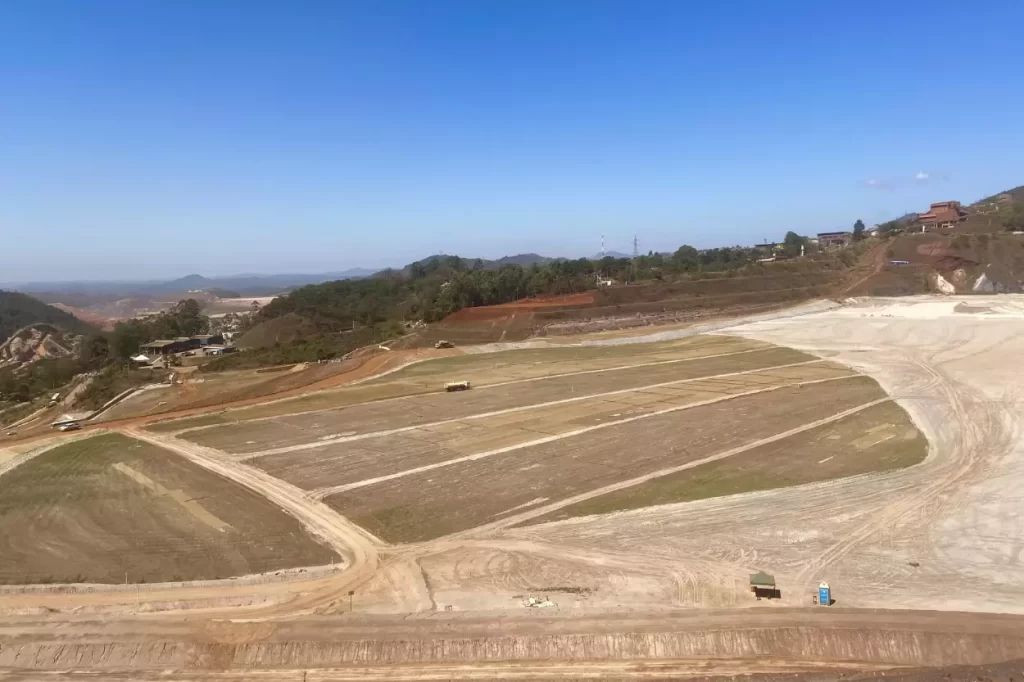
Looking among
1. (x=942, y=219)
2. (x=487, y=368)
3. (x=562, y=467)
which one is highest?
(x=942, y=219)

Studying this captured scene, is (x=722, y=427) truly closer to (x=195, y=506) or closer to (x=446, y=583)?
(x=446, y=583)

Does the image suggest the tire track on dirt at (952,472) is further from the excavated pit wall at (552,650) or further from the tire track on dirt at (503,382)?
the tire track on dirt at (503,382)

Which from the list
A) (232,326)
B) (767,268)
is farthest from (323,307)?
(767,268)

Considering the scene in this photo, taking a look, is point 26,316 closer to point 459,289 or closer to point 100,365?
point 100,365

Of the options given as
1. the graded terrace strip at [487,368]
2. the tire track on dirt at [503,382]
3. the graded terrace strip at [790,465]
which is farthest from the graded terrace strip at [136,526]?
the graded terrace strip at [790,465]

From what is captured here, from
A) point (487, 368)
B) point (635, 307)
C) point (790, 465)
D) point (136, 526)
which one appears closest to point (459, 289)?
point (635, 307)
